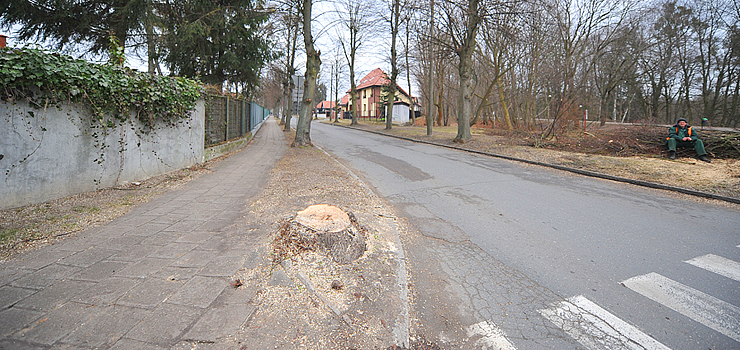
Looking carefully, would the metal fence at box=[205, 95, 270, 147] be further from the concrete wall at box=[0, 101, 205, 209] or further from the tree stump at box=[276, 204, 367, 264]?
the tree stump at box=[276, 204, 367, 264]

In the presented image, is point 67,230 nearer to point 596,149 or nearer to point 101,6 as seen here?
point 101,6

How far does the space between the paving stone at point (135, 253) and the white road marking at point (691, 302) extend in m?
4.90

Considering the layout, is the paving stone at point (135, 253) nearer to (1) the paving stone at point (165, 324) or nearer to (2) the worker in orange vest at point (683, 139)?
(1) the paving stone at point (165, 324)

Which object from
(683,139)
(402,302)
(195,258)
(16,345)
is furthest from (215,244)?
(683,139)

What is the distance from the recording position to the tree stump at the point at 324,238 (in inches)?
141

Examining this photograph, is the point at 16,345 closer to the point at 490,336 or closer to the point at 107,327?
the point at 107,327

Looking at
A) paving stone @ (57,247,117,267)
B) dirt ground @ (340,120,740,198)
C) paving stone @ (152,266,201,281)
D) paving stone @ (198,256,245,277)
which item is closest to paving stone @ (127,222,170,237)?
paving stone @ (57,247,117,267)

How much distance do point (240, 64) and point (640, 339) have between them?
57.3 ft

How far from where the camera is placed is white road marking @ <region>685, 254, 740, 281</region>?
362 centimetres

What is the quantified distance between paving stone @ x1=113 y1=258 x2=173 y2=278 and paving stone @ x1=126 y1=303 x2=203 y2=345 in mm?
685

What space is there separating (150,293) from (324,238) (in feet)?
5.19

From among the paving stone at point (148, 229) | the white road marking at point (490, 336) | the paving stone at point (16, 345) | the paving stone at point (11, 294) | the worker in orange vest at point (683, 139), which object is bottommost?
the white road marking at point (490, 336)

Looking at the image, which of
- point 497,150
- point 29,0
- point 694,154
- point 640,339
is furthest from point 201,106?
point 694,154

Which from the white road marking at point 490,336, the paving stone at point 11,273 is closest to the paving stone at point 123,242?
the paving stone at point 11,273
